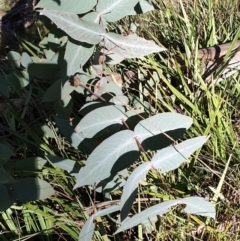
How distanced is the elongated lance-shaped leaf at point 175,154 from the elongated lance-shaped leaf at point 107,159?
56mm

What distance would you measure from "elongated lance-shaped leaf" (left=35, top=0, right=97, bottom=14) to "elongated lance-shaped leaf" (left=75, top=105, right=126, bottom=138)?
0.20 m

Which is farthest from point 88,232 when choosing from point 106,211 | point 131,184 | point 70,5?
point 70,5

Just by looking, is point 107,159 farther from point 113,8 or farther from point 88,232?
point 113,8

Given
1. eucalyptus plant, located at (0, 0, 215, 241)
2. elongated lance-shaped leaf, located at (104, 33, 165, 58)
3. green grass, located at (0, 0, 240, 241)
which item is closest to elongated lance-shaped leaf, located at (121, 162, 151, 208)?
eucalyptus plant, located at (0, 0, 215, 241)

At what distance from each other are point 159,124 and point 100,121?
121 mm

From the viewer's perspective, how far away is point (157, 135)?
86 centimetres

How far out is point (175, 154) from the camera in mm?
861

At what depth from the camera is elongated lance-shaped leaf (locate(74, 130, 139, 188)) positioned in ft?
2.68

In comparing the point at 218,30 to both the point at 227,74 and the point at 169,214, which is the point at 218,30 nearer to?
the point at 227,74

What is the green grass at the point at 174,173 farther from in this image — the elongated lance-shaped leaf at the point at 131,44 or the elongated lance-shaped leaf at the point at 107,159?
Answer: the elongated lance-shaped leaf at the point at 131,44

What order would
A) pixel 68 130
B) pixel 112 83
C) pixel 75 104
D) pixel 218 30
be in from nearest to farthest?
pixel 68 130 → pixel 112 83 → pixel 75 104 → pixel 218 30

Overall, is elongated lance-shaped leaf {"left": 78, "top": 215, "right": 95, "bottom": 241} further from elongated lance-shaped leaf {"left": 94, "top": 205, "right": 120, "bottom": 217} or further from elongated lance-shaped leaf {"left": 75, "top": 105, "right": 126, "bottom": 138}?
elongated lance-shaped leaf {"left": 75, "top": 105, "right": 126, "bottom": 138}

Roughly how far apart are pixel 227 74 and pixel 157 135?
24.6 inches

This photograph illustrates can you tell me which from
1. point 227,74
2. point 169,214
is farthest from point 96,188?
point 227,74
